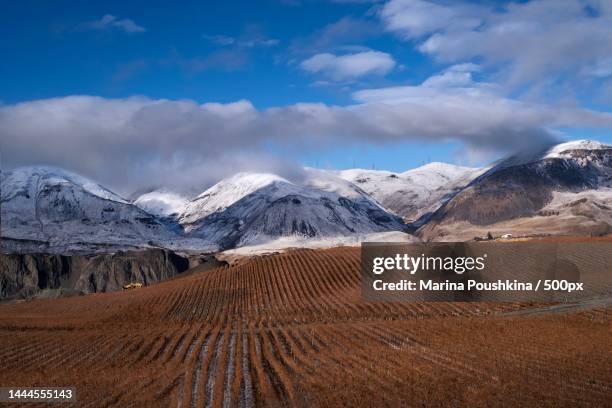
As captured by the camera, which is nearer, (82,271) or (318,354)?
(318,354)

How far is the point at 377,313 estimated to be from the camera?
4016 cm

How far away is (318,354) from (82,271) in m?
113

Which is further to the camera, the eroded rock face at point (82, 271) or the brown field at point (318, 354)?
the eroded rock face at point (82, 271)

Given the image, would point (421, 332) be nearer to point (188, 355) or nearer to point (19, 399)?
point (188, 355)

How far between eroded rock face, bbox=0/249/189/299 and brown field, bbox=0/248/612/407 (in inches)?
2912

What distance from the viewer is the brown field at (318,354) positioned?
18672 millimetres

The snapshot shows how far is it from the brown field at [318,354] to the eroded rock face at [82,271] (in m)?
74.0

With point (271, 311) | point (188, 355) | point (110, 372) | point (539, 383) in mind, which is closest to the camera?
point (539, 383)

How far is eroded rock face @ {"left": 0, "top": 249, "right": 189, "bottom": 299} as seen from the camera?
120m

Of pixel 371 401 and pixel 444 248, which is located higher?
pixel 444 248

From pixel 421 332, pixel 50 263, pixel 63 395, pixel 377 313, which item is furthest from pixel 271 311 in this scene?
pixel 50 263

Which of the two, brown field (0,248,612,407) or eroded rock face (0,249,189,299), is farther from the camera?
eroded rock face (0,249,189,299)

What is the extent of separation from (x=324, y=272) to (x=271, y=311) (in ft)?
45.2

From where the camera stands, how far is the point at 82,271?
12800 centimetres
